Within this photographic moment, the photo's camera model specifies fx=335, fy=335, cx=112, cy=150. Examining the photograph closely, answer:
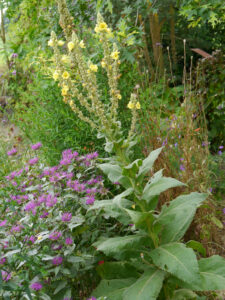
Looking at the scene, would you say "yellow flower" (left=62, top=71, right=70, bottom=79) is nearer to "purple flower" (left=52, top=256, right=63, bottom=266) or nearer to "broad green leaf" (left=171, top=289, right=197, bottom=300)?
"purple flower" (left=52, top=256, right=63, bottom=266)

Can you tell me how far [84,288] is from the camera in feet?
7.77

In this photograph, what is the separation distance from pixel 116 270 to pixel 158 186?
688 mm

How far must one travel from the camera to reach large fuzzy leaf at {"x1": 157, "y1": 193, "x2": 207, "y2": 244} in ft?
6.87

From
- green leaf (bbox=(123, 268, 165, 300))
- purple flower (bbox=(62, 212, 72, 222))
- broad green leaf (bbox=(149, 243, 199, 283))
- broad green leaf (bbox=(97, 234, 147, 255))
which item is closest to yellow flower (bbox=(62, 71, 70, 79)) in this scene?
purple flower (bbox=(62, 212, 72, 222))

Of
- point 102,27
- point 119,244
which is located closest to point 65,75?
point 102,27

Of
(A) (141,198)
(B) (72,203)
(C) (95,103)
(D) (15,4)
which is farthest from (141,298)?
(D) (15,4)

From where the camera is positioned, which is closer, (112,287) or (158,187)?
(158,187)

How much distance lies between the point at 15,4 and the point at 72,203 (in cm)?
341

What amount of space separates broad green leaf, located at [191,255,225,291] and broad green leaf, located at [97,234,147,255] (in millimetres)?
400

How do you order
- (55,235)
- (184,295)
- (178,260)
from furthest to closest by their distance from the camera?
(184,295)
(55,235)
(178,260)

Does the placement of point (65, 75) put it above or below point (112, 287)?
above

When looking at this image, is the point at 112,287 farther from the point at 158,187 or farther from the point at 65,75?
the point at 65,75

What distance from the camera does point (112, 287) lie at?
2.16m

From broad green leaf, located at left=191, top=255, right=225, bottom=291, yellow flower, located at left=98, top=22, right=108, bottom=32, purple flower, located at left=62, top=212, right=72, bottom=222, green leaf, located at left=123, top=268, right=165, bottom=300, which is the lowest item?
broad green leaf, located at left=191, top=255, right=225, bottom=291
